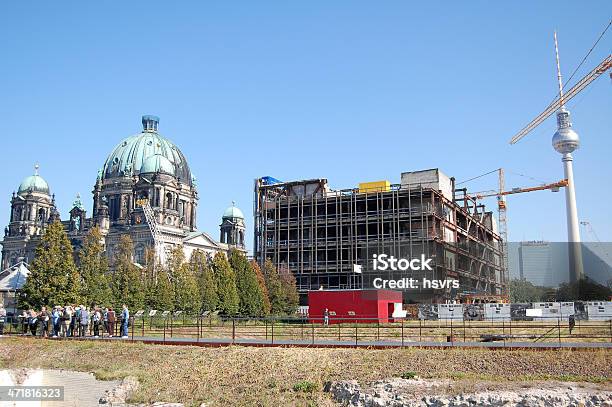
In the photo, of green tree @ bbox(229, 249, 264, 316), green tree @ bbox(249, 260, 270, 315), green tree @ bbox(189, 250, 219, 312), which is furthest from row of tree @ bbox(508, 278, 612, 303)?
green tree @ bbox(189, 250, 219, 312)

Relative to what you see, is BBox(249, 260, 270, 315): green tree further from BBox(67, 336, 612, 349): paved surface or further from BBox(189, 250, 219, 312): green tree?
BBox(67, 336, 612, 349): paved surface

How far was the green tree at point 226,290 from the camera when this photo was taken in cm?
7531

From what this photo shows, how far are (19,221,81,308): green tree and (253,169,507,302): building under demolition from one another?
4882 cm

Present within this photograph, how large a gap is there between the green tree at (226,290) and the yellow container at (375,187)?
31.7m

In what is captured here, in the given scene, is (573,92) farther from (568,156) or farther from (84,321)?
(84,321)

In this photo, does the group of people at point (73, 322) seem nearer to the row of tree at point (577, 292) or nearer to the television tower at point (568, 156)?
the row of tree at point (577, 292)

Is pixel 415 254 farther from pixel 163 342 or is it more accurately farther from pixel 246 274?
pixel 163 342

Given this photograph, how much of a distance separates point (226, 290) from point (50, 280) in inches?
1131

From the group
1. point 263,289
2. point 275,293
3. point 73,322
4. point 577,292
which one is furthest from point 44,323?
point 577,292

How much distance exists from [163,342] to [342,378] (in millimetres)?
12591

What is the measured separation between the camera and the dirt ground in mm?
23234

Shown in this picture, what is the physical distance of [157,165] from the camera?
139000mm

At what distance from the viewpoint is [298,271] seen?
330 feet

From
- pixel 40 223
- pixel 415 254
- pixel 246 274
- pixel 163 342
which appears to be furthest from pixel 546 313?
pixel 40 223
